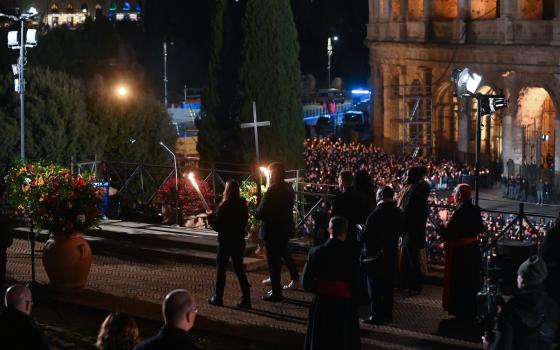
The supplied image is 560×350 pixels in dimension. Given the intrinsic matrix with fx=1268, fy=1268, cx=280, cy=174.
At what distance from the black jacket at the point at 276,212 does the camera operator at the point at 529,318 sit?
5.26 meters

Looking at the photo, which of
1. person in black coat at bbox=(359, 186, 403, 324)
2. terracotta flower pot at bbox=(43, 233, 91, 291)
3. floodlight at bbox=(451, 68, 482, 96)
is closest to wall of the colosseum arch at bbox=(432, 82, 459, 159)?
floodlight at bbox=(451, 68, 482, 96)

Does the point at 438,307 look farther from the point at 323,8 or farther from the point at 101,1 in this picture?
the point at 101,1

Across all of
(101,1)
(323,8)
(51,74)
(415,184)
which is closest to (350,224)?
(415,184)

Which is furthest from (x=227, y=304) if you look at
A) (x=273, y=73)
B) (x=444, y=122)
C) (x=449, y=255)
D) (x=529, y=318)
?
(x=444, y=122)

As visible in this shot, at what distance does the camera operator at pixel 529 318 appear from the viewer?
Result: 10648 mm

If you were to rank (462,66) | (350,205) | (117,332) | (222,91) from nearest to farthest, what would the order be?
(117,332) < (350,205) < (222,91) < (462,66)

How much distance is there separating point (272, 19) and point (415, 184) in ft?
53.2

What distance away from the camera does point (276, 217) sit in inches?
617

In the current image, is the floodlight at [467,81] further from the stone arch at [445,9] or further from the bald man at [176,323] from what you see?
the stone arch at [445,9]

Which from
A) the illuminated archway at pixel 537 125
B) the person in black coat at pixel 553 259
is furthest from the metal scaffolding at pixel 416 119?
the person in black coat at pixel 553 259

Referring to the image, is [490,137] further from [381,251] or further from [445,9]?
[381,251]

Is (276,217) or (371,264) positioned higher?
(276,217)

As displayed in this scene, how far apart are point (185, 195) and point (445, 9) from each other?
111ft

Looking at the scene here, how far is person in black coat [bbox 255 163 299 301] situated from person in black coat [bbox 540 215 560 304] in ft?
12.3
